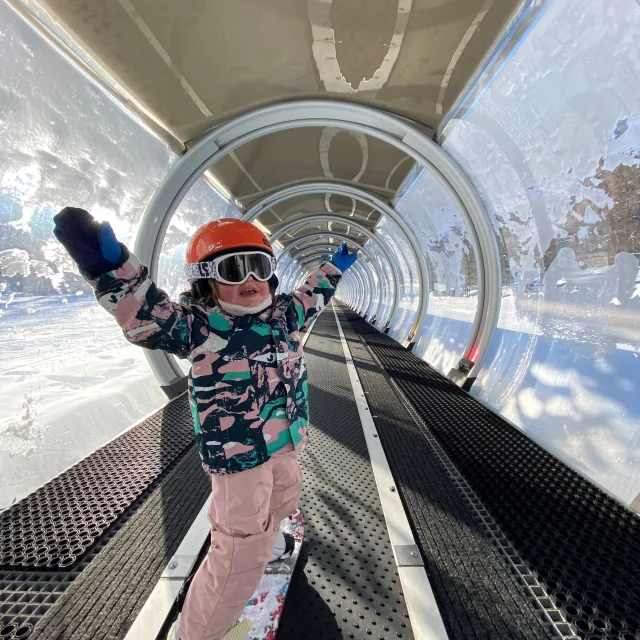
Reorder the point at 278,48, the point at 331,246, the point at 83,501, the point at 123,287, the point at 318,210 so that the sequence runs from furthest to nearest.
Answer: the point at 331,246, the point at 318,210, the point at 278,48, the point at 83,501, the point at 123,287

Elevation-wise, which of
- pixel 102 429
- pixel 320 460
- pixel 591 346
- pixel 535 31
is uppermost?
pixel 535 31

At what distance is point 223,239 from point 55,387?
6.93 feet

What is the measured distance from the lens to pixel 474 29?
285 cm

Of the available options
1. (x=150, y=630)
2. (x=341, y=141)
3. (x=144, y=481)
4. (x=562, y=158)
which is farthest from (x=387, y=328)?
(x=150, y=630)

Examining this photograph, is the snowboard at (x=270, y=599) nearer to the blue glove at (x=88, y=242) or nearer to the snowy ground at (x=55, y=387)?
the blue glove at (x=88, y=242)

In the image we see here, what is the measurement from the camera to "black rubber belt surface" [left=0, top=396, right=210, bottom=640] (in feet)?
5.51

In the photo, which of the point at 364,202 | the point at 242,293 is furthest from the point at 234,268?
the point at 364,202

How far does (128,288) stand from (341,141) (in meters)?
4.46

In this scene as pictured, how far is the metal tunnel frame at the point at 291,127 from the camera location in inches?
161

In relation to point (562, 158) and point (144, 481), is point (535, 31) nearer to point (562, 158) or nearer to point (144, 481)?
point (562, 158)

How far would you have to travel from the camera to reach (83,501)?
259cm

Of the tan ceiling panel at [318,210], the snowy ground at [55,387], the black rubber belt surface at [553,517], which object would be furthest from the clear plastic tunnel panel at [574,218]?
the tan ceiling panel at [318,210]

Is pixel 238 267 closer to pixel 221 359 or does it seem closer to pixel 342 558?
pixel 221 359

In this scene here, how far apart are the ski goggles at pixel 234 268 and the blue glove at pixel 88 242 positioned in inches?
A: 14.2
